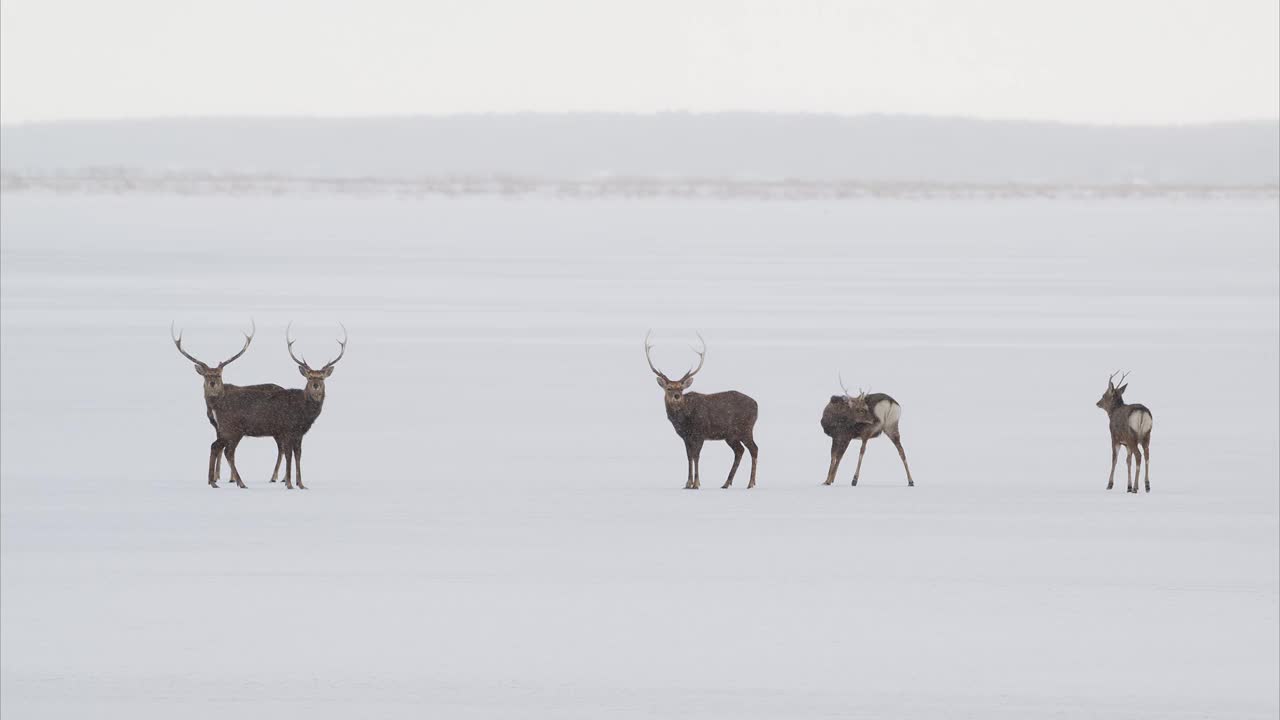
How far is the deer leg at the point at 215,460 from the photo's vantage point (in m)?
9.94

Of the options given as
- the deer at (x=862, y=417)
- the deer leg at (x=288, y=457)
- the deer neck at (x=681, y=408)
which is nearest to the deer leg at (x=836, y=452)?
the deer at (x=862, y=417)

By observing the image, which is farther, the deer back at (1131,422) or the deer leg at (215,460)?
the deer leg at (215,460)

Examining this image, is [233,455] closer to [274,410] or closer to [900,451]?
[274,410]

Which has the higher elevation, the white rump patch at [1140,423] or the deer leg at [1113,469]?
the white rump patch at [1140,423]

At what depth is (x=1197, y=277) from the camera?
2745 cm

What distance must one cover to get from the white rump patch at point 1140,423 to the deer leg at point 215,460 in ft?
13.8

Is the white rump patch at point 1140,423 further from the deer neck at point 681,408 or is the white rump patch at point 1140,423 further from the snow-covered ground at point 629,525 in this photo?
the deer neck at point 681,408

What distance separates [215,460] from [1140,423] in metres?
4.37

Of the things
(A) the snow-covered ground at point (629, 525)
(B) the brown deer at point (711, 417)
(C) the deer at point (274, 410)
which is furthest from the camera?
(B) the brown deer at point (711, 417)

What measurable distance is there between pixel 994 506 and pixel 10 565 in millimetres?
4492

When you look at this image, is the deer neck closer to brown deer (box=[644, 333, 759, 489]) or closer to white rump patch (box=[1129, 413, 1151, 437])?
brown deer (box=[644, 333, 759, 489])

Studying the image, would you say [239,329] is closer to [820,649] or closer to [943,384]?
[943,384]

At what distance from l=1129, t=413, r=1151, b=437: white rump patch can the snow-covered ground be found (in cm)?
42

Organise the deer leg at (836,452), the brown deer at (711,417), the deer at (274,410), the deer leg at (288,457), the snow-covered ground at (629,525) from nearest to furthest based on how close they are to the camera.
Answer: the snow-covered ground at (629,525)
the deer at (274,410)
the brown deer at (711,417)
the deer leg at (288,457)
the deer leg at (836,452)
